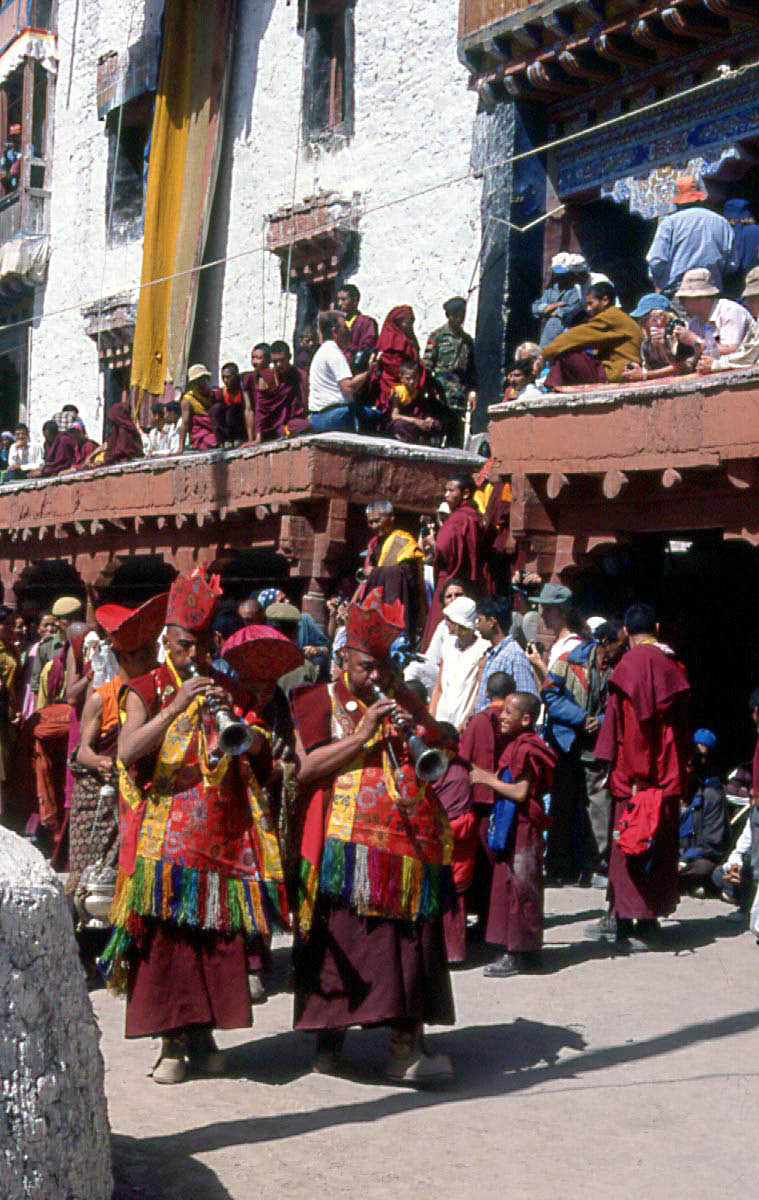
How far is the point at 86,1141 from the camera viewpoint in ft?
11.0

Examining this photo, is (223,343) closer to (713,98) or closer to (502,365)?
(502,365)

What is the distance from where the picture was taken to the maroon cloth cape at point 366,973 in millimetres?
5102

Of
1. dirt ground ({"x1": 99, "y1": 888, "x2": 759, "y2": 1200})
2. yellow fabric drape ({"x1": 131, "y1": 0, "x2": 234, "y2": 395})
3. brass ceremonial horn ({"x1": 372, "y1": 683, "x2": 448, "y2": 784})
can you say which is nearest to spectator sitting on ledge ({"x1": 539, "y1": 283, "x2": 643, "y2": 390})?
dirt ground ({"x1": 99, "y1": 888, "x2": 759, "y2": 1200})

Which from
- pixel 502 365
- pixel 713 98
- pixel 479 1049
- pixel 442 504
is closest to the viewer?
pixel 479 1049

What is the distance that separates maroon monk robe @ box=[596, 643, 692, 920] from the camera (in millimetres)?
7391

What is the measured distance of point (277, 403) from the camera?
13133mm

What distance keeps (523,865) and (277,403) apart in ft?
21.9

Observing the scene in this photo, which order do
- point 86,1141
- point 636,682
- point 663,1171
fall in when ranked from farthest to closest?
point 636,682, point 663,1171, point 86,1141

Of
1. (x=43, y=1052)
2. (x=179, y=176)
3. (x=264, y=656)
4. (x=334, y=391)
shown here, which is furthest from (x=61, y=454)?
(x=43, y=1052)

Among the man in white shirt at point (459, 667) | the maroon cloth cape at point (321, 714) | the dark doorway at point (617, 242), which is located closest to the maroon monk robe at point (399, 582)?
the man in white shirt at point (459, 667)

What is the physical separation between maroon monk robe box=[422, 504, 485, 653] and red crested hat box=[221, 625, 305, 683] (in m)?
4.93

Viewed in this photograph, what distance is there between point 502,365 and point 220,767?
8748 mm

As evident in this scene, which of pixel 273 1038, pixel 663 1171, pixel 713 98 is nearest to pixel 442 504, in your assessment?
pixel 713 98

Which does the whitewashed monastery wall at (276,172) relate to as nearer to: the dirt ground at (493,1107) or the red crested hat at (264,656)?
the dirt ground at (493,1107)
